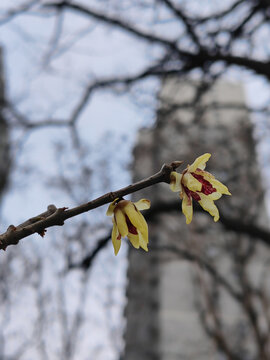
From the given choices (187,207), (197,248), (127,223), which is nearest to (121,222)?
(127,223)

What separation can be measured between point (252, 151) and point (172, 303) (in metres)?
10.8

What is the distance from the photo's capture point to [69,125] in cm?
735

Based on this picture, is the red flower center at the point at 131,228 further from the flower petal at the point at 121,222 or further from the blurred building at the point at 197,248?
the blurred building at the point at 197,248

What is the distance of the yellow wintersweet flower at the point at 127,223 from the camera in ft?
2.77

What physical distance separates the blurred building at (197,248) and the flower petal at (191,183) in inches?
186

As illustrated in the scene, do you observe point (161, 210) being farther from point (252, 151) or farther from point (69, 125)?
point (252, 151)

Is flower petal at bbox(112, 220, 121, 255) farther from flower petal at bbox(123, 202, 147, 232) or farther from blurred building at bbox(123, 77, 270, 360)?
blurred building at bbox(123, 77, 270, 360)

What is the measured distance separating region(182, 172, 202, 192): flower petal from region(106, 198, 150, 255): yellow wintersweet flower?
0.12m

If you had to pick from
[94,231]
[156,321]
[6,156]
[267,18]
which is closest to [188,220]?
[267,18]

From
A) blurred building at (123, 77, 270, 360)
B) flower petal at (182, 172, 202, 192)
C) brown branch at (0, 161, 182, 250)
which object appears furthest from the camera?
blurred building at (123, 77, 270, 360)

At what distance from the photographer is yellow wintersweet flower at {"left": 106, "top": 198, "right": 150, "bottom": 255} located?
84 cm

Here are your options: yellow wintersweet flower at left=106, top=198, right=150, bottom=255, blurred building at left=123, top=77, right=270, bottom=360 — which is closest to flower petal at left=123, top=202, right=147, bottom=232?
yellow wintersweet flower at left=106, top=198, right=150, bottom=255

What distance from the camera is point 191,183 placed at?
0.82 m

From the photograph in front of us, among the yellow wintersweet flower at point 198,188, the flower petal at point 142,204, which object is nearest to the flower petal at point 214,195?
the yellow wintersweet flower at point 198,188
